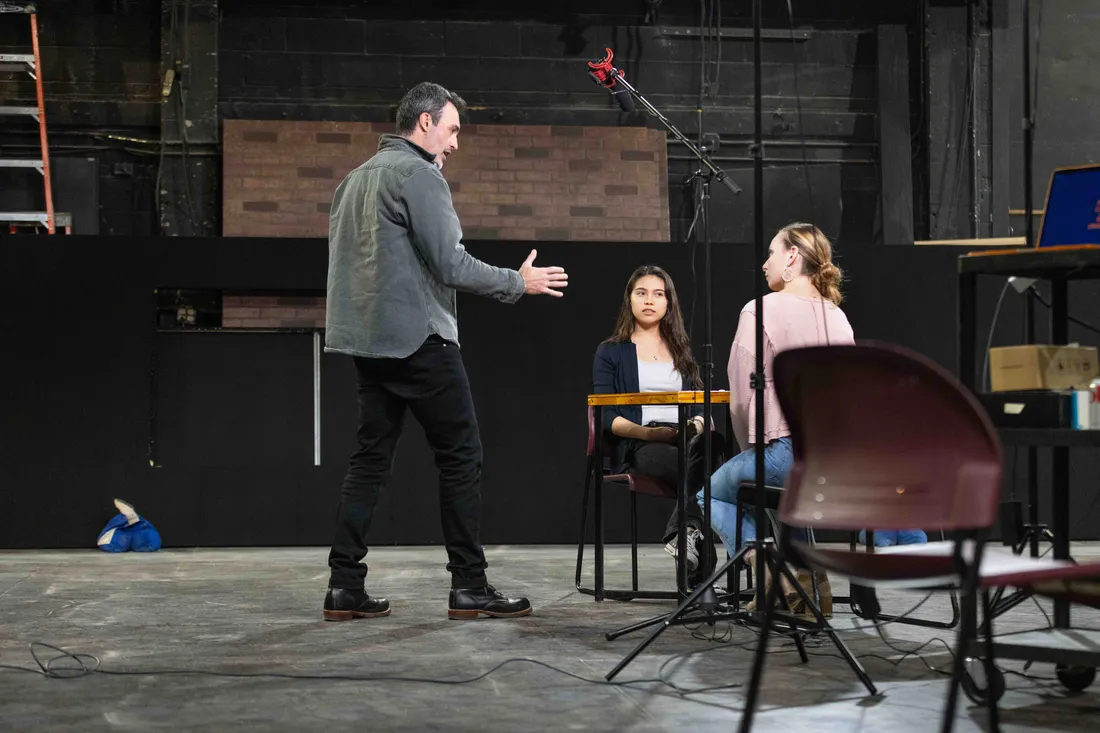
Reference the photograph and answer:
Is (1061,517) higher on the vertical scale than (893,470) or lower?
lower

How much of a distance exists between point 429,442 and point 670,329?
4.46ft

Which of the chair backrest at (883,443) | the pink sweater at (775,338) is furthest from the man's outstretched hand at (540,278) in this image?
the chair backrest at (883,443)

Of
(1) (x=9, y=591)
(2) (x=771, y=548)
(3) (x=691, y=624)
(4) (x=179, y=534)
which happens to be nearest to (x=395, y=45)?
(4) (x=179, y=534)

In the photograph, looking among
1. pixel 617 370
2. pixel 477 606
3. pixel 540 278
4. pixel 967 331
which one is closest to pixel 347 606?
pixel 477 606

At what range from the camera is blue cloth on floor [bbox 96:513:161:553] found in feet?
19.1

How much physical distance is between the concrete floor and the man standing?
208 millimetres

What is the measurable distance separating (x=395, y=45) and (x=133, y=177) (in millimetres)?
1957

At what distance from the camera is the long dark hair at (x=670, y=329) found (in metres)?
4.43

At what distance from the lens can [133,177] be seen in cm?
752

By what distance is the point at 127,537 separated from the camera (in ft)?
19.2

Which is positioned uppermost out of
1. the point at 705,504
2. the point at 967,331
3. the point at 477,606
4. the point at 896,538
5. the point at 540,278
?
the point at 540,278

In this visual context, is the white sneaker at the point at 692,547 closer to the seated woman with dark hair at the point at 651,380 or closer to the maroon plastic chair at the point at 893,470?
the seated woman with dark hair at the point at 651,380

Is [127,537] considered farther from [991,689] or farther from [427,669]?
[991,689]

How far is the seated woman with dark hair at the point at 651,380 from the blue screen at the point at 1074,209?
5.20 ft
